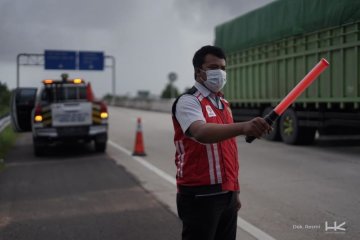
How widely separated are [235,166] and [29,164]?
28.6 ft

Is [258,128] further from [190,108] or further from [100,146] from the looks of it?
[100,146]

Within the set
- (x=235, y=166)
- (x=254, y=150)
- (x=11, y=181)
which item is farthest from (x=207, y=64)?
(x=254, y=150)

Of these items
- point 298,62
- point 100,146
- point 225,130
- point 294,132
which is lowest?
point 100,146

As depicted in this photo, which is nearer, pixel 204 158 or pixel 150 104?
pixel 204 158

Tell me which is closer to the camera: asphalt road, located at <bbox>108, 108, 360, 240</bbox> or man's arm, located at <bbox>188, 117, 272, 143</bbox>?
man's arm, located at <bbox>188, 117, 272, 143</bbox>

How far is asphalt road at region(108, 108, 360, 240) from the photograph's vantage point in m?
5.40

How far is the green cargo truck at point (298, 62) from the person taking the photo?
1067cm

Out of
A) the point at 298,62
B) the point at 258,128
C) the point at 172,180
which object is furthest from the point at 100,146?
the point at 258,128

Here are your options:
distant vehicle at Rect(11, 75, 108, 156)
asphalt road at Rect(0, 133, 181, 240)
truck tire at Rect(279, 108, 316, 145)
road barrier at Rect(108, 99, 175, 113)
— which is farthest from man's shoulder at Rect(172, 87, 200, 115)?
road barrier at Rect(108, 99, 175, 113)

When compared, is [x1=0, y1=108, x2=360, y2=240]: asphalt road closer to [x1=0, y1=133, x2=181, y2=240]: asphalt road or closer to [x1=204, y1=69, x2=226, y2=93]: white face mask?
[x1=0, y1=133, x2=181, y2=240]: asphalt road

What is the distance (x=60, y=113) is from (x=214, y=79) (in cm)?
956

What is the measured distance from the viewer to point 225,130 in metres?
2.47

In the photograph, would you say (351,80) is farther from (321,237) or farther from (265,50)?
(321,237)

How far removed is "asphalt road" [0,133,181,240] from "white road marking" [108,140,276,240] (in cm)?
58
